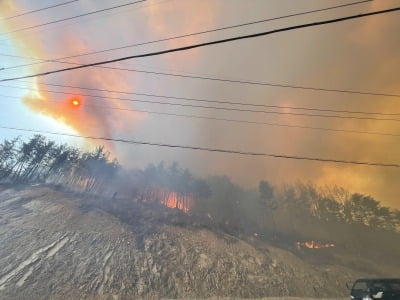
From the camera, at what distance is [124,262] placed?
33.0 meters

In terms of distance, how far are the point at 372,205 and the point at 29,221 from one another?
9614cm

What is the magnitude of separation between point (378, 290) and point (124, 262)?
27.1m

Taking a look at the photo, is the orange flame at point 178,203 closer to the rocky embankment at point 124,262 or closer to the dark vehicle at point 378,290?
the rocky embankment at point 124,262

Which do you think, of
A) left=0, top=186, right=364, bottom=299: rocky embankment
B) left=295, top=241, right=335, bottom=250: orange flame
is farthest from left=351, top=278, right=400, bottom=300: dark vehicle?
left=295, top=241, right=335, bottom=250: orange flame

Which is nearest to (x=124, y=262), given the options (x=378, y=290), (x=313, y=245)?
(x=378, y=290)

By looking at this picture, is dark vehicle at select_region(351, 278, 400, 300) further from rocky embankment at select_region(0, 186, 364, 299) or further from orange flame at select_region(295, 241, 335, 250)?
orange flame at select_region(295, 241, 335, 250)

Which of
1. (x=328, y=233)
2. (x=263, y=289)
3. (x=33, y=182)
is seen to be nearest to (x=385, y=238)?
(x=328, y=233)

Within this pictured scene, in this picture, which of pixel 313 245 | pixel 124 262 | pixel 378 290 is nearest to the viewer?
pixel 378 290

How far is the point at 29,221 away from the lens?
131ft

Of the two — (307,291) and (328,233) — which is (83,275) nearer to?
(307,291)

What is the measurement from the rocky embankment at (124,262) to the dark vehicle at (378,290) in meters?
16.9

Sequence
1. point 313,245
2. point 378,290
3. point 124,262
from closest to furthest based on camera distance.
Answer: point 378,290 → point 124,262 → point 313,245

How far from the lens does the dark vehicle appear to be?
14703 millimetres

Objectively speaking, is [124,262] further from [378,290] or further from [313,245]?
[313,245]
